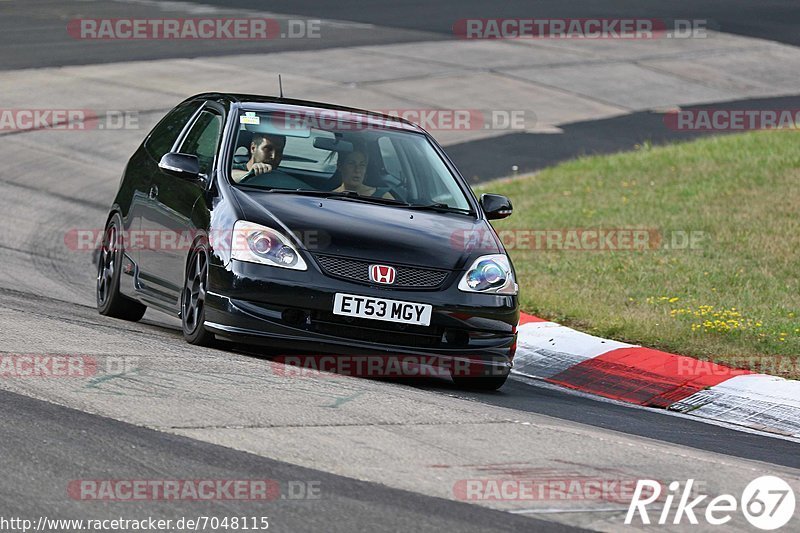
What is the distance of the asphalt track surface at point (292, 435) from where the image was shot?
5246 millimetres

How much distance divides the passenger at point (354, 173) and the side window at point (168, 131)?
4.76ft

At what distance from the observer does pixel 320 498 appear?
17.5 ft

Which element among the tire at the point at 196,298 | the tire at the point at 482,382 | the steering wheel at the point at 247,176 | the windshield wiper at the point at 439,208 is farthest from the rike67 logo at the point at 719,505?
the steering wheel at the point at 247,176

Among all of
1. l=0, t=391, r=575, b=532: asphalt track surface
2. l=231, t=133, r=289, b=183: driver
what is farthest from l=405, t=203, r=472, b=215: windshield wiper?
l=0, t=391, r=575, b=532: asphalt track surface

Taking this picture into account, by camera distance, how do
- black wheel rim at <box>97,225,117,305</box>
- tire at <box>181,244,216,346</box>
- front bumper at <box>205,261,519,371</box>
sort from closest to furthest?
front bumper at <box>205,261,519,371</box> → tire at <box>181,244,216,346</box> → black wheel rim at <box>97,225,117,305</box>

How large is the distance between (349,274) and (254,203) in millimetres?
773

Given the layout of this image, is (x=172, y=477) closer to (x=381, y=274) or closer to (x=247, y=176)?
(x=381, y=274)

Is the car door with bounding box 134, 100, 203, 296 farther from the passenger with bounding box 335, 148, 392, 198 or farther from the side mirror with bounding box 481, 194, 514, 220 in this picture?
the side mirror with bounding box 481, 194, 514, 220

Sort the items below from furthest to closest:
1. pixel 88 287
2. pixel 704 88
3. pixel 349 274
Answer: pixel 704 88 → pixel 88 287 → pixel 349 274

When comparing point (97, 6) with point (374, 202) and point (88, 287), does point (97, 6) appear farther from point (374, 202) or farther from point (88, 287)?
point (374, 202)

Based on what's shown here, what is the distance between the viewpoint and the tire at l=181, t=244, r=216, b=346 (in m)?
8.26

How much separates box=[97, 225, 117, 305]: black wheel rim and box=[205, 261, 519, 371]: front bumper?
209 cm

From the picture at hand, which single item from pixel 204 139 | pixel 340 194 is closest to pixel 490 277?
pixel 340 194

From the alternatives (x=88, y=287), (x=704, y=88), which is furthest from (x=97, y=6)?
(x=88, y=287)
